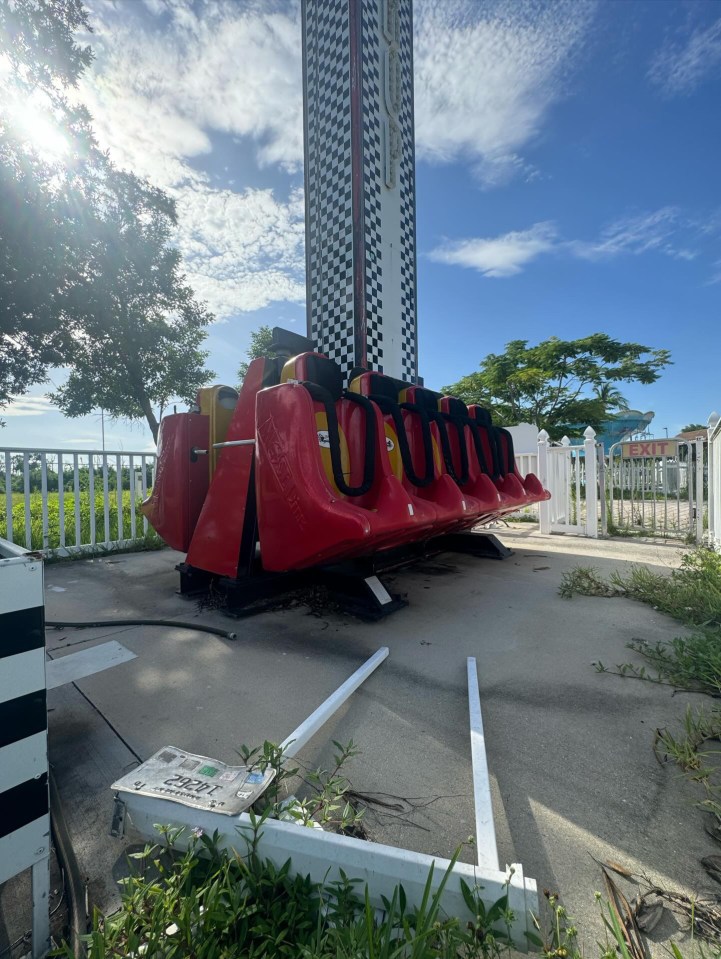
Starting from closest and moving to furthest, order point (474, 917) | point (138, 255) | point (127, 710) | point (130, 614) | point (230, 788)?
point (474, 917), point (230, 788), point (127, 710), point (130, 614), point (138, 255)

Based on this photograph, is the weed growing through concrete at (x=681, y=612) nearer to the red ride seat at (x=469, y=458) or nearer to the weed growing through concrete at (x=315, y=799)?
the red ride seat at (x=469, y=458)

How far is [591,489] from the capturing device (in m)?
4.47

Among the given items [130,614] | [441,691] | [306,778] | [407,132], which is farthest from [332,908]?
[407,132]

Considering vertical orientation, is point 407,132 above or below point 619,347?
below

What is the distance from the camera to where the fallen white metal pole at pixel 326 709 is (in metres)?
0.97

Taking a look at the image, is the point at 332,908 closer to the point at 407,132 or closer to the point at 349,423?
the point at 349,423

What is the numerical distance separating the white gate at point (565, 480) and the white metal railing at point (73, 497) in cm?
429

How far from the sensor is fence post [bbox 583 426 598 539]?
4426 mm

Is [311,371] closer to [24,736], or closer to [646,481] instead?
[24,736]

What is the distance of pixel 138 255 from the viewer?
8.88 meters

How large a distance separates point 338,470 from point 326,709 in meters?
0.87

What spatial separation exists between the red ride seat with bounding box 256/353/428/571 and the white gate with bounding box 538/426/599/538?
11.3 ft

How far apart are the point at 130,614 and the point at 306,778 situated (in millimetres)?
1615

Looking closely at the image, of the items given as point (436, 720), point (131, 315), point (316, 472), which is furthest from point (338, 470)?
point (131, 315)
